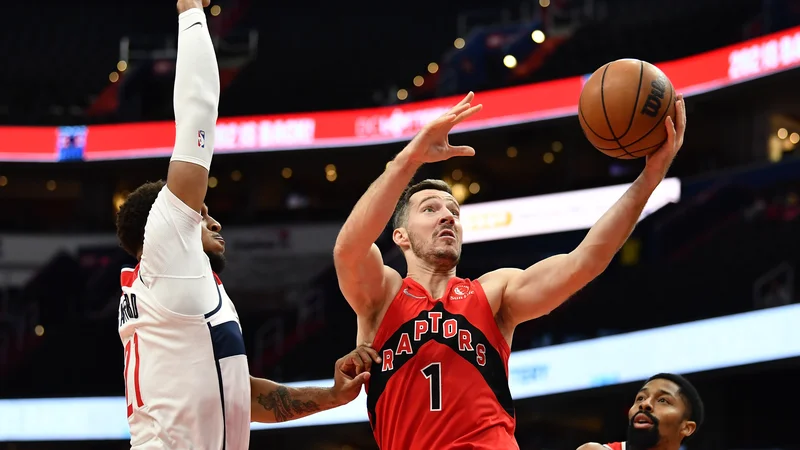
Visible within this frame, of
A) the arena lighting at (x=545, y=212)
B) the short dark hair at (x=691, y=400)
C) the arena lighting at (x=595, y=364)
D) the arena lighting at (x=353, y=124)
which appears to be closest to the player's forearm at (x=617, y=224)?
the short dark hair at (x=691, y=400)

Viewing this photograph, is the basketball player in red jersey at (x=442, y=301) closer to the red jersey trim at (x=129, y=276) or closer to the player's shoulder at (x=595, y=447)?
the red jersey trim at (x=129, y=276)

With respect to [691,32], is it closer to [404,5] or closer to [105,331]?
[404,5]

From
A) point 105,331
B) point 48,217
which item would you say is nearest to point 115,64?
point 48,217

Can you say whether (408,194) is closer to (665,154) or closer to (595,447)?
(665,154)

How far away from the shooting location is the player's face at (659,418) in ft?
18.8

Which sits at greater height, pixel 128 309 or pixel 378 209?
pixel 378 209

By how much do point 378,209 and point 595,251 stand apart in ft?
3.05

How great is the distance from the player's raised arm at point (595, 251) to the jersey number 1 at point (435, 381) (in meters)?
0.48

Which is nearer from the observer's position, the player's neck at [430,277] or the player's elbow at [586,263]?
the player's elbow at [586,263]

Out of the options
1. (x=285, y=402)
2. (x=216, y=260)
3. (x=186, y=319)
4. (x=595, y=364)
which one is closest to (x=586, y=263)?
(x=285, y=402)

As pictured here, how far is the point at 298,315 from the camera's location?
791 inches

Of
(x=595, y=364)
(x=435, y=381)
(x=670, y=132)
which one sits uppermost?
(x=595, y=364)

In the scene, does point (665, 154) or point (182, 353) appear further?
point (665, 154)

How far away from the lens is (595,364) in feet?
50.2
